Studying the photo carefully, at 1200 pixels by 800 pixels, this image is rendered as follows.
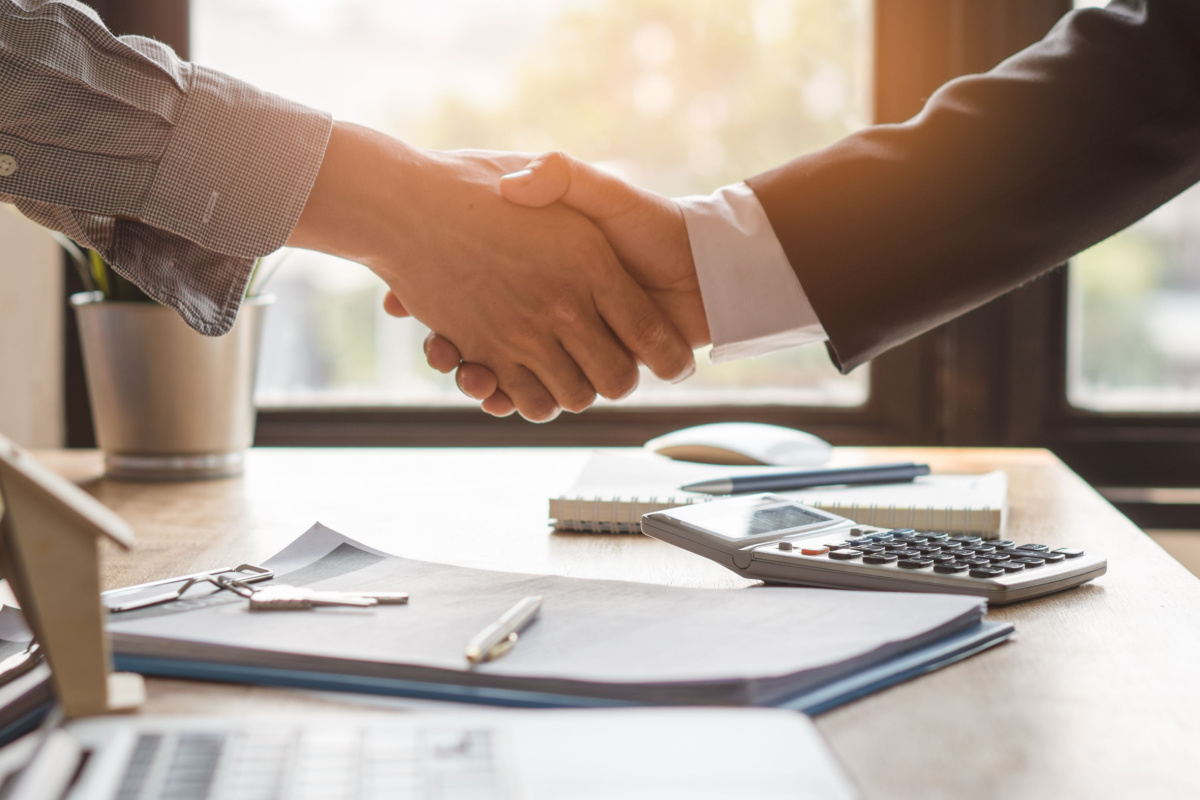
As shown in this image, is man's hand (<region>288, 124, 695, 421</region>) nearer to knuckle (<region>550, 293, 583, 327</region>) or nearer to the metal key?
knuckle (<region>550, 293, 583, 327</region>)

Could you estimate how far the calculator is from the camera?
0.52 metres

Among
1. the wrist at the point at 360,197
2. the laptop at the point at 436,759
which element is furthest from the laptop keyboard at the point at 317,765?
the wrist at the point at 360,197

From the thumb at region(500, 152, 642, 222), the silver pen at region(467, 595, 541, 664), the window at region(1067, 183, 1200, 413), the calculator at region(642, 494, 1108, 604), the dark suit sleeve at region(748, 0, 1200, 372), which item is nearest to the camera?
the silver pen at region(467, 595, 541, 664)

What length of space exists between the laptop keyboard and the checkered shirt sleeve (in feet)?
1.94

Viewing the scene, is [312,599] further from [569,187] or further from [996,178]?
[996,178]

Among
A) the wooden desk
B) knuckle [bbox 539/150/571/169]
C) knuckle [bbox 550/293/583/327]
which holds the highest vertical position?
knuckle [bbox 539/150/571/169]

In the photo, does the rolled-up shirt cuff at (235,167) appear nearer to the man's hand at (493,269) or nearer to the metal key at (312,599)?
the man's hand at (493,269)

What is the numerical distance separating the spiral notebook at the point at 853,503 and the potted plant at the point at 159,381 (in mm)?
390

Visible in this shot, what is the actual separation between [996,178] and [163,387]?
80 centimetres

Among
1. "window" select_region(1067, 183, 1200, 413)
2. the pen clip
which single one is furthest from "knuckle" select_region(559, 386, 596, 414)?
"window" select_region(1067, 183, 1200, 413)

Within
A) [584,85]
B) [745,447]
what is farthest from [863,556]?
[584,85]

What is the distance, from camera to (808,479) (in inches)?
32.8

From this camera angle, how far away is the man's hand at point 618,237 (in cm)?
96

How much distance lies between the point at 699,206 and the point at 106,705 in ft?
2.57
